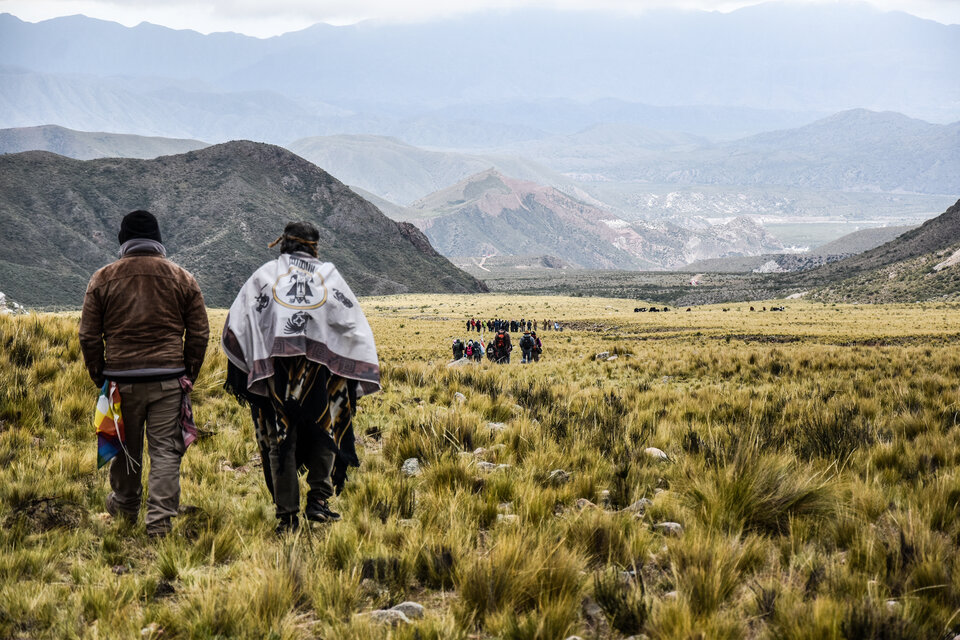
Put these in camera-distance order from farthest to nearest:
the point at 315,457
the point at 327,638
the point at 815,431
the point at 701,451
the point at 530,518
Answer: the point at 815,431, the point at 701,451, the point at 315,457, the point at 530,518, the point at 327,638

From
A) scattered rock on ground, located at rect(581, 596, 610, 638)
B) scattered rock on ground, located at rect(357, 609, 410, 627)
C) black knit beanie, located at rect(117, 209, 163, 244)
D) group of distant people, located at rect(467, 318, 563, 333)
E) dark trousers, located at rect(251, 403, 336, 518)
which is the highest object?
black knit beanie, located at rect(117, 209, 163, 244)

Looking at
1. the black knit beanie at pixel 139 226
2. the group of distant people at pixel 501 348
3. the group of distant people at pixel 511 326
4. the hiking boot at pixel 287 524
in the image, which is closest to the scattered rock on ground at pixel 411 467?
the hiking boot at pixel 287 524

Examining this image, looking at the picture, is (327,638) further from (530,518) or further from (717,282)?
(717,282)

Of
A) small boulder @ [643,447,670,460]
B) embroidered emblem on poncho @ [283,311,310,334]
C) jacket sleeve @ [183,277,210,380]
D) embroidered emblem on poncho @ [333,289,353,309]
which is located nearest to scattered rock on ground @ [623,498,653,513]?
small boulder @ [643,447,670,460]

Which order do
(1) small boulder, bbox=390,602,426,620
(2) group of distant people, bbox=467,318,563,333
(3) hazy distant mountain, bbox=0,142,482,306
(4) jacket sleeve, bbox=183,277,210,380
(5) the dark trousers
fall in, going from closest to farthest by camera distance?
1. (1) small boulder, bbox=390,602,426,620
2. (5) the dark trousers
3. (4) jacket sleeve, bbox=183,277,210,380
4. (2) group of distant people, bbox=467,318,563,333
5. (3) hazy distant mountain, bbox=0,142,482,306

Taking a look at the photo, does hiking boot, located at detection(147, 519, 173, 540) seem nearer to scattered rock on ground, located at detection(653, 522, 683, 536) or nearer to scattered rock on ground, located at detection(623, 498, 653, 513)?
scattered rock on ground, located at detection(623, 498, 653, 513)

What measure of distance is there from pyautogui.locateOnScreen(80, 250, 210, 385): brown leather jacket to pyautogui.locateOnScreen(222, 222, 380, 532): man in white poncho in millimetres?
502

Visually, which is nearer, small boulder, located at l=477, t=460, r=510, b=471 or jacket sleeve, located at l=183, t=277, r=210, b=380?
jacket sleeve, located at l=183, t=277, r=210, b=380

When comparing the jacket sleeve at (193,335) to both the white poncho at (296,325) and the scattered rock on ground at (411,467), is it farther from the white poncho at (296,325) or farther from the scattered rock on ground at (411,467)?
the scattered rock on ground at (411,467)

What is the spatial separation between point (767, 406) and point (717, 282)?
177 metres

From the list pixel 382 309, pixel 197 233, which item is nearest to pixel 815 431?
pixel 382 309

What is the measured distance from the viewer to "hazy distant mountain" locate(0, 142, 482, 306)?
114 m

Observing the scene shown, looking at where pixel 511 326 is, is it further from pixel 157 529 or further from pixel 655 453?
pixel 157 529

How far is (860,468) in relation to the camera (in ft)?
18.3
